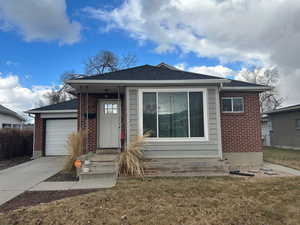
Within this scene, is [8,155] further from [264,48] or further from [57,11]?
[264,48]

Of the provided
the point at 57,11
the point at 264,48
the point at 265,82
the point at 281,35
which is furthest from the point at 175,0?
the point at 265,82

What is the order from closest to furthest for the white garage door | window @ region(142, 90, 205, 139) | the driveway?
the driveway
window @ region(142, 90, 205, 139)
the white garage door

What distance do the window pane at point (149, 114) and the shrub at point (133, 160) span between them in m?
0.47

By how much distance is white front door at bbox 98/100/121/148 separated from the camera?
8047mm

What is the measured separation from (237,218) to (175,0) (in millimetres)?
10572

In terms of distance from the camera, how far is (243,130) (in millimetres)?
8133

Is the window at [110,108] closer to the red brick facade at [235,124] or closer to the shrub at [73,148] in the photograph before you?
the red brick facade at [235,124]

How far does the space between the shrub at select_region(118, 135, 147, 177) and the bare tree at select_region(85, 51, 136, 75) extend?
20.6 meters

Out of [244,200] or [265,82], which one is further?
[265,82]

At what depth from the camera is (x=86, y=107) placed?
7.93m

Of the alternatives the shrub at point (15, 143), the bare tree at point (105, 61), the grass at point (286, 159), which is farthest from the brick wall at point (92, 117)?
the bare tree at point (105, 61)

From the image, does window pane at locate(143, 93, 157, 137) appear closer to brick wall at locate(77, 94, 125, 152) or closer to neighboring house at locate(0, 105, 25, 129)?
brick wall at locate(77, 94, 125, 152)

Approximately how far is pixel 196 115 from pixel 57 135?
Result: 8.22 metres

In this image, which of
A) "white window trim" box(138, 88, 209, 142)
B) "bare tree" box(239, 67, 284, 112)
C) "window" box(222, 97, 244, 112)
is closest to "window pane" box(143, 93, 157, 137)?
"white window trim" box(138, 88, 209, 142)
